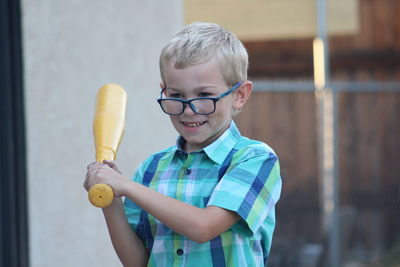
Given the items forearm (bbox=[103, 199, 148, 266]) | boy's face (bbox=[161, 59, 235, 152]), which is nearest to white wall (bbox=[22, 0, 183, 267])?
forearm (bbox=[103, 199, 148, 266])

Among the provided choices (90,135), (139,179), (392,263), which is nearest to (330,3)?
(392,263)

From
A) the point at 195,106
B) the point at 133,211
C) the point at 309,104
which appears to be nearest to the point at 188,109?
the point at 195,106

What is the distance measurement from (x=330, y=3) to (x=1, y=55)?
3753 millimetres

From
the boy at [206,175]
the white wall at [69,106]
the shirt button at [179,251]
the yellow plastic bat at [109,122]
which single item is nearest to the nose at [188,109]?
the boy at [206,175]

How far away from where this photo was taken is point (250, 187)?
1.66 metres

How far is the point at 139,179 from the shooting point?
6.08 feet

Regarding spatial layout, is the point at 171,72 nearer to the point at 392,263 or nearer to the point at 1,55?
the point at 1,55

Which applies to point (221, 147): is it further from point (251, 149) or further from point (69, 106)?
point (69, 106)

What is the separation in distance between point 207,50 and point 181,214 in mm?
428

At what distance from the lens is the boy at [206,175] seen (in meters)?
1.61

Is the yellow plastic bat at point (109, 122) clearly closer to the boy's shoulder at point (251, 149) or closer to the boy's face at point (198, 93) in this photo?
the boy's face at point (198, 93)

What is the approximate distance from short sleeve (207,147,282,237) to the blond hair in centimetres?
22

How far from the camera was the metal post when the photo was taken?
575 cm

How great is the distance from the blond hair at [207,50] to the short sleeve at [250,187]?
8.5 inches
